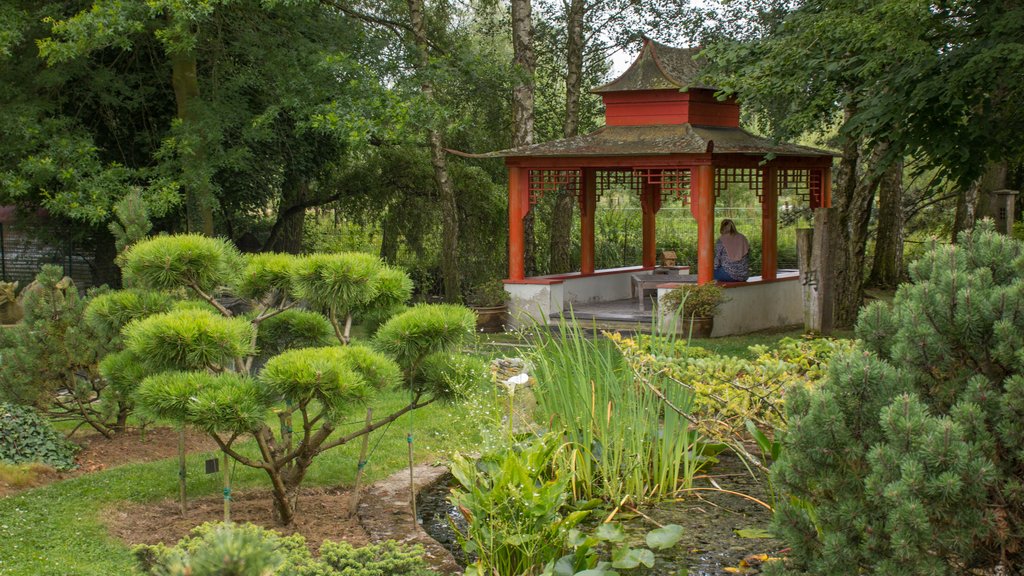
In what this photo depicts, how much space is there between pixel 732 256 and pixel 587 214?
2784mm

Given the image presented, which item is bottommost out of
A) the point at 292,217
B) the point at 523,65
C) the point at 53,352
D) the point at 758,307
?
the point at 758,307

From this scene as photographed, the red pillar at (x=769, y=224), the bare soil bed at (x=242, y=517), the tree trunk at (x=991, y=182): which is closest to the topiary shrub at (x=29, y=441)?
the bare soil bed at (x=242, y=517)

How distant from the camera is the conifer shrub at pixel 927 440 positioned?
3051mm

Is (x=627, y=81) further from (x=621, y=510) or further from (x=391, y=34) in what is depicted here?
(x=621, y=510)

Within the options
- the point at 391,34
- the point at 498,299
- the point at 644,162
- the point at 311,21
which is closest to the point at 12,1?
the point at 311,21

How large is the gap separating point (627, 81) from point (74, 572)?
36.6ft

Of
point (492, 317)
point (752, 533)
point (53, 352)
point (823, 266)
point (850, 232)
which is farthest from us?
point (492, 317)

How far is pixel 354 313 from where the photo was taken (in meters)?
5.84

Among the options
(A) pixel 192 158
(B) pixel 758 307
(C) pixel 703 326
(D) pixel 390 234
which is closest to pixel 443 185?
(D) pixel 390 234

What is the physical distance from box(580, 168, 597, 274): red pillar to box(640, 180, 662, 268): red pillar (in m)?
0.94

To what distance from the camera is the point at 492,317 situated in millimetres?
14695

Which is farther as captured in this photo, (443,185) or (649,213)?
(649,213)

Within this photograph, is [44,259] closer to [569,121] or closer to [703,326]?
[569,121]

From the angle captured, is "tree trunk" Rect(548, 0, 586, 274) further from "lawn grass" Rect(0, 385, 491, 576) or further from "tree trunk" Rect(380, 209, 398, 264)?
"lawn grass" Rect(0, 385, 491, 576)
